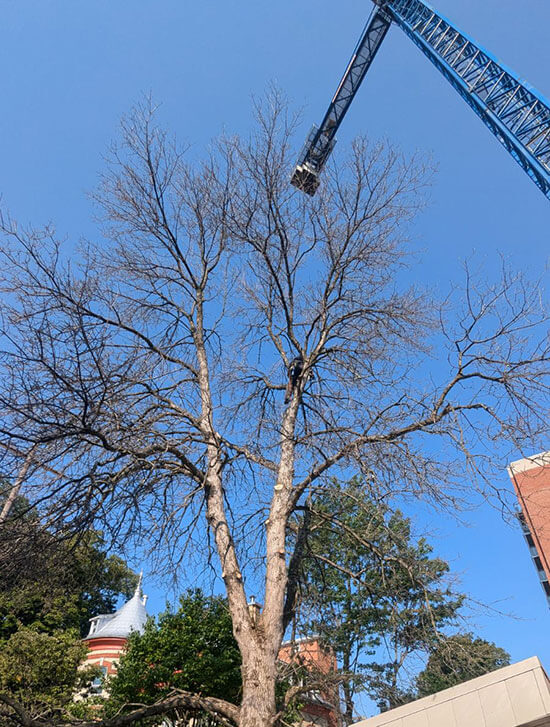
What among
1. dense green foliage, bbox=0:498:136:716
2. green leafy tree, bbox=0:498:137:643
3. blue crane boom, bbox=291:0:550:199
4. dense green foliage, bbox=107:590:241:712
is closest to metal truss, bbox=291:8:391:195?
blue crane boom, bbox=291:0:550:199

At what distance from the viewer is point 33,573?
5.14m

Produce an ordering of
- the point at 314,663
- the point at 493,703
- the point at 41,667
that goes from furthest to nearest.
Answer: the point at 41,667
the point at 314,663
the point at 493,703

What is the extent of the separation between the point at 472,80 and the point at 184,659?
2603 centimetres

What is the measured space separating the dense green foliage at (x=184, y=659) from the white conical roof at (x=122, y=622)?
1293cm

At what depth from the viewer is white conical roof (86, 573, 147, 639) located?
25.5 meters

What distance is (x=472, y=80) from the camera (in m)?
23.1

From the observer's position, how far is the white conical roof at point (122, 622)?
2548 cm

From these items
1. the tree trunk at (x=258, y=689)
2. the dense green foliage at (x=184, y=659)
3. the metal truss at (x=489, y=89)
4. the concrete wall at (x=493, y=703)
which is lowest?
the concrete wall at (x=493, y=703)

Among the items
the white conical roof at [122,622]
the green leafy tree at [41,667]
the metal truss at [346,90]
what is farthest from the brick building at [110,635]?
the metal truss at [346,90]

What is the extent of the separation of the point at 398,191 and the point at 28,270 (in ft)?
16.3

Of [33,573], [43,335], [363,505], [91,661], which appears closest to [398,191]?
[363,505]

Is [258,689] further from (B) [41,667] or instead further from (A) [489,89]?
(A) [489,89]

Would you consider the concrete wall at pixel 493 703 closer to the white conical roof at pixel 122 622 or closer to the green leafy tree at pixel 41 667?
the green leafy tree at pixel 41 667

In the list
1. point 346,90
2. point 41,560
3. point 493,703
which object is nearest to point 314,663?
point 493,703
